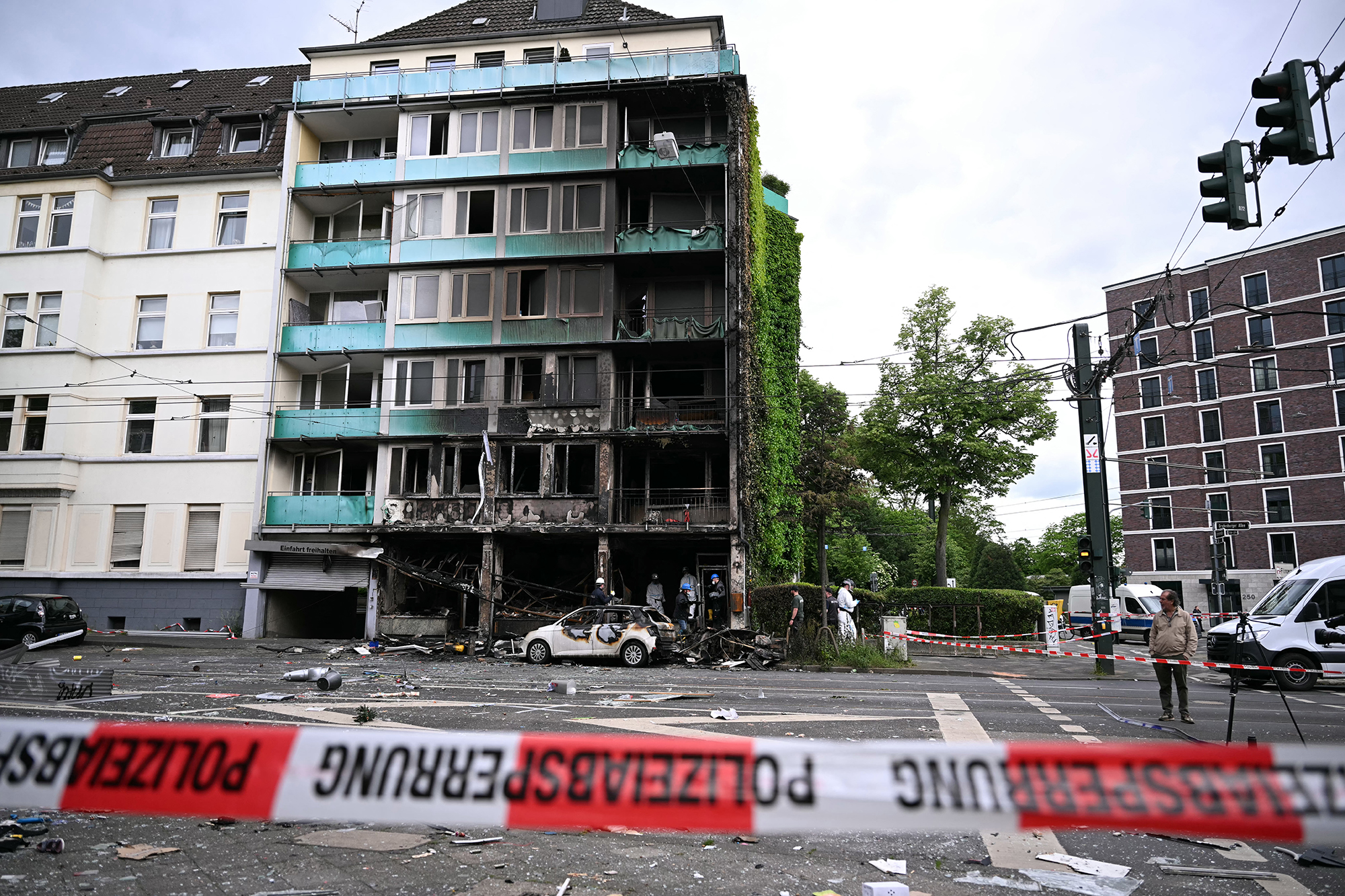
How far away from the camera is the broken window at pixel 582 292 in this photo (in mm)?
28688

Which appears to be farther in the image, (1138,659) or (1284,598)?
(1138,659)

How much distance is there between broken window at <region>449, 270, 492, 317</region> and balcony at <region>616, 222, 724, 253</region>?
478cm

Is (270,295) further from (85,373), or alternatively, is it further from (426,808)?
(426,808)

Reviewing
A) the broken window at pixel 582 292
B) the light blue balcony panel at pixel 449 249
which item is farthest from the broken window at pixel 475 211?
the broken window at pixel 582 292

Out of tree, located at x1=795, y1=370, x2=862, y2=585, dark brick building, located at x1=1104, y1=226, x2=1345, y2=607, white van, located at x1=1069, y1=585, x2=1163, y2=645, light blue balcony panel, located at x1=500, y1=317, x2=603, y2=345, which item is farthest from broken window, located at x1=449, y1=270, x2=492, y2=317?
dark brick building, located at x1=1104, y1=226, x2=1345, y2=607

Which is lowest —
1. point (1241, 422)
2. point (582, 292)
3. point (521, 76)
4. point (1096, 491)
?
point (1096, 491)

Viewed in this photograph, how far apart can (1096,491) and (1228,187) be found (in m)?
11.1

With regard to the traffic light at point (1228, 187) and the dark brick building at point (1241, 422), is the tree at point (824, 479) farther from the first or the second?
the traffic light at point (1228, 187)

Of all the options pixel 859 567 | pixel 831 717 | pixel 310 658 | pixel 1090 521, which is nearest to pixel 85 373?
pixel 310 658

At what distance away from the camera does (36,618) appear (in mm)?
21594

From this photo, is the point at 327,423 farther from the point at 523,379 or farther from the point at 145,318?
the point at 145,318

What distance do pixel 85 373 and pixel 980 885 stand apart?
1354 inches

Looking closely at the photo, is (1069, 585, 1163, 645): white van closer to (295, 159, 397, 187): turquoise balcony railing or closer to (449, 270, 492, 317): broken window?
(449, 270, 492, 317): broken window

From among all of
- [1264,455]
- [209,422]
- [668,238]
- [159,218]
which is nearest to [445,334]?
[668,238]
